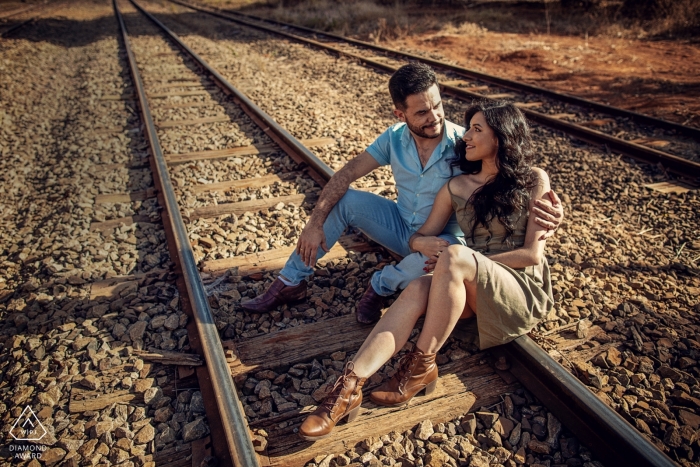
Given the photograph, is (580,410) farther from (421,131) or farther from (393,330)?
(421,131)

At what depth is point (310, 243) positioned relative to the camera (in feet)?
10.4

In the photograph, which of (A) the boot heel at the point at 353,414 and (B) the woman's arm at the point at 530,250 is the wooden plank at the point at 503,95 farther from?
(A) the boot heel at the point at 353,414

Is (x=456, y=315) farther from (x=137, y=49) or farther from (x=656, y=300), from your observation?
(x=137, y=49)

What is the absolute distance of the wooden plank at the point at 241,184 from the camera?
4.97 metres

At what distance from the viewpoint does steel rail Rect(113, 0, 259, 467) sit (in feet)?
7.05

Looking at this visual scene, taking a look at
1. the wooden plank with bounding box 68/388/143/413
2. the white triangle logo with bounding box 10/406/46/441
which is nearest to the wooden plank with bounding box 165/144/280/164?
the wooden plank with bounding box 68/388/143/413

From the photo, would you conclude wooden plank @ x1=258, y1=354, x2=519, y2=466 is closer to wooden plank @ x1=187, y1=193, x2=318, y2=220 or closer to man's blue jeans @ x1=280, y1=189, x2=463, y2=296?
man's blue jeans @ x1=280, y1=189, x2=463, y2=296

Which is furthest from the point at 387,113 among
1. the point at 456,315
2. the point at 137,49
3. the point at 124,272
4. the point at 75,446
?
the point at 137,49

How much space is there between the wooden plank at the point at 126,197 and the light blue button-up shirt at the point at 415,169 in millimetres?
2581

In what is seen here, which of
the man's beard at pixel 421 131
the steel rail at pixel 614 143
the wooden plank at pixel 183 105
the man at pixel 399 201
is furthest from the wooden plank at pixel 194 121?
the man's beard at pixel 421 131

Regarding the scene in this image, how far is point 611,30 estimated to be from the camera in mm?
13859

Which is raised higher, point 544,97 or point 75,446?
point 544,97

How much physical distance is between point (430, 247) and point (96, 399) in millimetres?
1858

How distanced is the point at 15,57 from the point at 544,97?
12.0m
